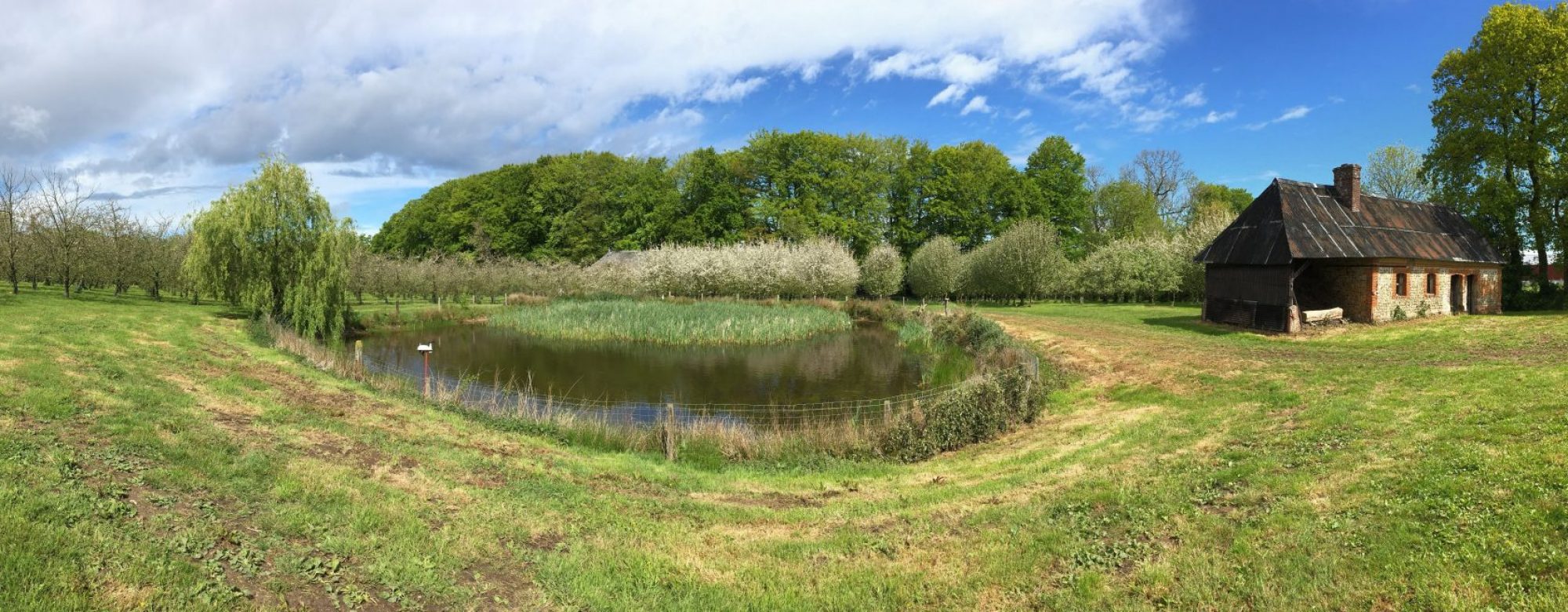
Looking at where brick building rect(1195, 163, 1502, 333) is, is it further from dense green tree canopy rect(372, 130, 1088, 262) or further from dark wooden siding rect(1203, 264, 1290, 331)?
dense green tree canopy rect(372, 130, 1088, 262)

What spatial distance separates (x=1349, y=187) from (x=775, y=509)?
27.6 meters

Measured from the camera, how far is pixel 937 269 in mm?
47312

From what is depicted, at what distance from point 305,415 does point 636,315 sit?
848 inches

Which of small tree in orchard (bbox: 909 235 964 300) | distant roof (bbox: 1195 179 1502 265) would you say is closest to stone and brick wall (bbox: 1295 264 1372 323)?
distant roof (bbox: 1195 179 1502 265)

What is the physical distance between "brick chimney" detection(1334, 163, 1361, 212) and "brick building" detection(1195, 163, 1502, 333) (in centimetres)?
3

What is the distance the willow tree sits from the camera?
23.1 m

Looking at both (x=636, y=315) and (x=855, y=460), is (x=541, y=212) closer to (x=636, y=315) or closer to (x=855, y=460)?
(x=636, y=315)

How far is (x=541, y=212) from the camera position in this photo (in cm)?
6931

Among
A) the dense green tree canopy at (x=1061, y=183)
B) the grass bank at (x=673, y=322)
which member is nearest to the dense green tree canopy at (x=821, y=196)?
the dense green tree canopy at (x=1061, y=183)

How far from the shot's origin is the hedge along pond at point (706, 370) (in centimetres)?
1274

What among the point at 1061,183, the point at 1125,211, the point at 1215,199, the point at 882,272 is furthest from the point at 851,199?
the point at 1215,199

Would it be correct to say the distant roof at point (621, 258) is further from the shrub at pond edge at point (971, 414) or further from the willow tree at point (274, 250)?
the shrub at pond edge at point (971, 414)

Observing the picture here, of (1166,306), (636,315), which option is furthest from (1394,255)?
(636,315)

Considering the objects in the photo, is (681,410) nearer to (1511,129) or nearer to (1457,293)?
(1457,293)
